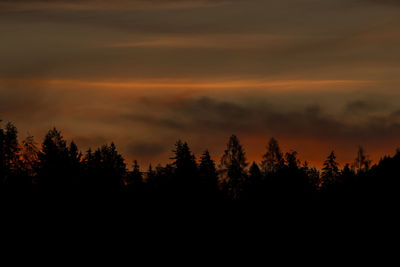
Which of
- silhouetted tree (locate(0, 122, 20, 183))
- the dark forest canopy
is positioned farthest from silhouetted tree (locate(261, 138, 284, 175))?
silhouetted tree (locate(0, 122, 20, 183))

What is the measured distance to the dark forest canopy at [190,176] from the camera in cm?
6688

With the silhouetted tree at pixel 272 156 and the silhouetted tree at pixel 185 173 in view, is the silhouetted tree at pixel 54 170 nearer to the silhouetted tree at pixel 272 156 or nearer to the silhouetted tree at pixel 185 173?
the silhouetted tree at pixel 185 173

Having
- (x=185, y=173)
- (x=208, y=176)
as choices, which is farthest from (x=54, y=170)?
(x=208, y=176)

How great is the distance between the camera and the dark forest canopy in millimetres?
66875

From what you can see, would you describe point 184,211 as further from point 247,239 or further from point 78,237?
point 78,237

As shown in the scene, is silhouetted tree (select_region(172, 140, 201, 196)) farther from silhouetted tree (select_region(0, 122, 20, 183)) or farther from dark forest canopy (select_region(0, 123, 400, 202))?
silhouetted tree (select_region(0, 122, 20, 183))

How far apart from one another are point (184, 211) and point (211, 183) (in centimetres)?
1447

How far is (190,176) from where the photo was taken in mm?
91188

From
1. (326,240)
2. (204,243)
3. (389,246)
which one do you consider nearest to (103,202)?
(204,243)

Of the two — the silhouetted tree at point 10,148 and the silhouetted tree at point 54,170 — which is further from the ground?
the silhouetted tree at point 10,148

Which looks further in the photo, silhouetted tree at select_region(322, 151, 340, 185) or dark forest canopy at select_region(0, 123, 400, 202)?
silhouetted tree at select_region(322, 151, 340, 185)

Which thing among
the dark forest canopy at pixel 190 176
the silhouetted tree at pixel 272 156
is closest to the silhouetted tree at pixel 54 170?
the dark forest canopy at pixel 190 176

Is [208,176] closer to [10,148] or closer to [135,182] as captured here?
[135,182]

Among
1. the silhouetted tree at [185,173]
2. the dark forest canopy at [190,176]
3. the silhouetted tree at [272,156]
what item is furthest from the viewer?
the silhouetted tree at [272,156]
